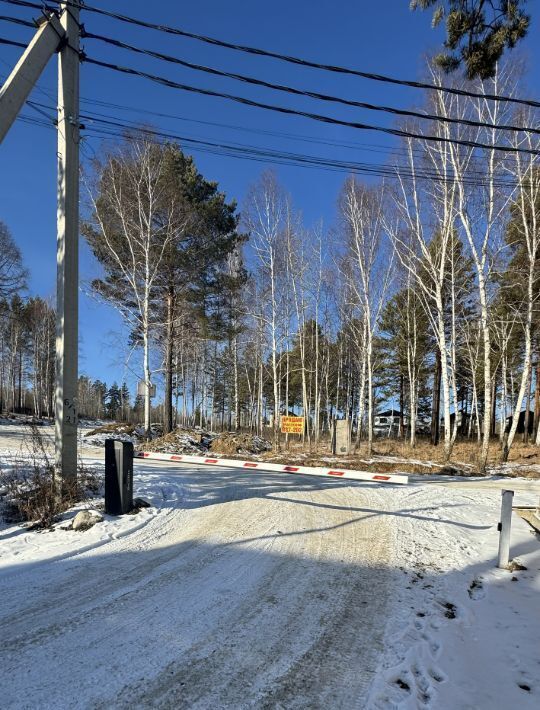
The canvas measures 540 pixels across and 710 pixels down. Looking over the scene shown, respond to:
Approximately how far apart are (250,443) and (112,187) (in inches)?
524

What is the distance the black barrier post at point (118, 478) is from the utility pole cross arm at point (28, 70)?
4.20 meters

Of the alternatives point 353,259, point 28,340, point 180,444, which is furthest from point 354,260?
point 28,340

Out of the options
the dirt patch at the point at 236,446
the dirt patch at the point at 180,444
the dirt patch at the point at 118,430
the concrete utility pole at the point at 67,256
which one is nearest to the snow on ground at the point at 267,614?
the concrete utility pole at the point at 67,256

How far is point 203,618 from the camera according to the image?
3654 mm

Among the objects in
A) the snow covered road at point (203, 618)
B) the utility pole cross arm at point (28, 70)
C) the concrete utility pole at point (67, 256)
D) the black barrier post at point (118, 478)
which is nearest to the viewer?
the snow covered road at point (203, 618)

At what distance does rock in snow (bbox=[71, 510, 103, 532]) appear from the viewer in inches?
234

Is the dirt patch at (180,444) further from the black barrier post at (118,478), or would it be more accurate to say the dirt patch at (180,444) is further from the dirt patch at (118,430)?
the black barrier post at (118,478)

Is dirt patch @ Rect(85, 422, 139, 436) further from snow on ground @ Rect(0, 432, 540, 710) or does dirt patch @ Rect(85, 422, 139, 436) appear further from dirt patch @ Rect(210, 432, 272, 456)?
snow on ground @ Rect(0, 432, 540, 710)

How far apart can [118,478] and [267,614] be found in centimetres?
348

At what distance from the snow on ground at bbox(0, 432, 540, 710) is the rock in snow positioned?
0.14 meters

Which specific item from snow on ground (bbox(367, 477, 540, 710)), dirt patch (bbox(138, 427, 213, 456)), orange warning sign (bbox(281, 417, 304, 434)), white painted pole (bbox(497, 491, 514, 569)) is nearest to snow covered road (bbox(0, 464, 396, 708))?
snow on ground (bbox(367, 477, 540, 710))

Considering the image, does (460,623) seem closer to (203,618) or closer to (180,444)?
(203,618)

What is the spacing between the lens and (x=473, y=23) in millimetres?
6902

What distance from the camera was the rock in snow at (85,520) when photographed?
5.94m
